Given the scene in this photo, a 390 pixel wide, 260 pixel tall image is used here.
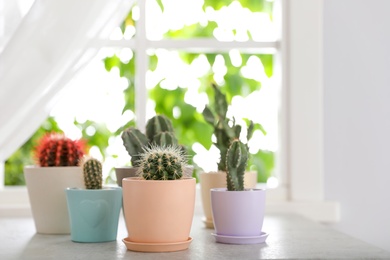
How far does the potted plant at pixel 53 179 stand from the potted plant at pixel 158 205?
335 millimetres

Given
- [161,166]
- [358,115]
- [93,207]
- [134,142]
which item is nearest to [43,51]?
[134,142]

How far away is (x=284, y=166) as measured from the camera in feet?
7.98

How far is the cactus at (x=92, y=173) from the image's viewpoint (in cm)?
167

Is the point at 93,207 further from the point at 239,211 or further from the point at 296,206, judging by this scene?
the point at 296,206

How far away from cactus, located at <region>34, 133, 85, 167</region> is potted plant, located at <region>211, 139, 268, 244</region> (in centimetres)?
42

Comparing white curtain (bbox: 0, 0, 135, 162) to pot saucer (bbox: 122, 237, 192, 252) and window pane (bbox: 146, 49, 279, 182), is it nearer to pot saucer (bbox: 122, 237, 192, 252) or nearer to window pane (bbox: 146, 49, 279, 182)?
pot saucer (bbox: 122, 237, 192, 252)

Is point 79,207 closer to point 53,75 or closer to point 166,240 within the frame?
point 166,240

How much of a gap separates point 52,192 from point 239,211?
50cm

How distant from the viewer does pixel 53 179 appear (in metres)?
1.82

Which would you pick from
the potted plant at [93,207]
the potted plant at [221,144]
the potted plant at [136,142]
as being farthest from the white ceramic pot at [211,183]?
the potted plant at [93,207]

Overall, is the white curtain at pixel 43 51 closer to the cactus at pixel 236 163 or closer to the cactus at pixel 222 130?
the cactus at pixel 222 130

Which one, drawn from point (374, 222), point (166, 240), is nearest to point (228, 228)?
point (166, 240)

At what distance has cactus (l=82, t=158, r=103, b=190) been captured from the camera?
1674 mm

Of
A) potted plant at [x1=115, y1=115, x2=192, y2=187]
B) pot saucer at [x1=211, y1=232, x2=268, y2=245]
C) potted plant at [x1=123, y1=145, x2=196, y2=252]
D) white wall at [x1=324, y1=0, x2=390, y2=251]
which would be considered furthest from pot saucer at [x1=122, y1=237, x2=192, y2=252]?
white wall at [x1=324, y1=0, x2=390, y2=251]
